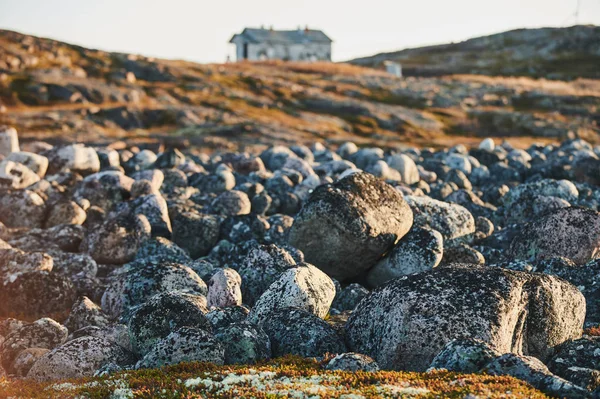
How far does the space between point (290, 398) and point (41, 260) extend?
9.94 metres

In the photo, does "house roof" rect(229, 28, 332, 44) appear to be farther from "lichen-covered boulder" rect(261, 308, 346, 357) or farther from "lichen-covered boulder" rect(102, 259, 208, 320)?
"lichen-covered boulder" rect(261, 308, 346, 357)

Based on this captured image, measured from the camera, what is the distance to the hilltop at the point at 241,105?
50.7 meters

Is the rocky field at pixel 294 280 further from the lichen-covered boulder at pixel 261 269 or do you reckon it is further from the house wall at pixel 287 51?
the house wall at pixel 287 51

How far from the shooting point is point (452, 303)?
10555mm

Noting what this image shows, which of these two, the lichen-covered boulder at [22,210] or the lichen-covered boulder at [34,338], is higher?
the lichen-covered boulder at [22,210]

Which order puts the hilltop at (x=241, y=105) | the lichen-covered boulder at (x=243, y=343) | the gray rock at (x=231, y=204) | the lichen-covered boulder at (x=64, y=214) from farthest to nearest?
the hilltop at (x=241, y=105) → the gray rock at (x=231, y=204) → the lichen-covered boulder at (x=64, y=214) → the lichen-covered boulder at (x=243, y=343)

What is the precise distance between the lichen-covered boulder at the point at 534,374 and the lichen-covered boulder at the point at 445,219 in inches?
375

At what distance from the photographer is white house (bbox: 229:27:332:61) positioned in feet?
420

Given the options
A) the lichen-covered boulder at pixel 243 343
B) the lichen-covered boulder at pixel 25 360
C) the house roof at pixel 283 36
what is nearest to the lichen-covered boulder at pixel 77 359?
the lichen-covered boulder at pixel 25 360

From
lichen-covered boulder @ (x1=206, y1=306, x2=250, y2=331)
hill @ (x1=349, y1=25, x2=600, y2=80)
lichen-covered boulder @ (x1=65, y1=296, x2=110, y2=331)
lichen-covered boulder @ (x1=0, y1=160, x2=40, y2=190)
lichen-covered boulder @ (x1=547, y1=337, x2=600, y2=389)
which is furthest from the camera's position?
hill @ (x1=349, y1=25, x2=600, y2=80)

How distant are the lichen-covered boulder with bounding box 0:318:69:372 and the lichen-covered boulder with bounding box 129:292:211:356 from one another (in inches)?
71.9

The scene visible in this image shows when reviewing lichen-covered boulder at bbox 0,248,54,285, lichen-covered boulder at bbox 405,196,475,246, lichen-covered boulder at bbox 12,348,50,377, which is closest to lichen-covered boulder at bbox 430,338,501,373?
lichen-covered boulder at bbox 12,348,50,377

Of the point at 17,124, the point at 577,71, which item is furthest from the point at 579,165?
the point at 577,71

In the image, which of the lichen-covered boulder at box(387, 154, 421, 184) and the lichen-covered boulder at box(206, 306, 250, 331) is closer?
the lichen-covered boulder at box(206, 306, 250, 331)
